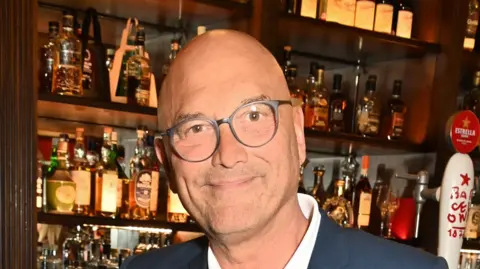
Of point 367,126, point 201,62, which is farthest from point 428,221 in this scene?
point 201,62

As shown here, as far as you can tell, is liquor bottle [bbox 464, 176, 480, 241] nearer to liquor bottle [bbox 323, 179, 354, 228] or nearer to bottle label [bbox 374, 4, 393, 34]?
liquor bottle [bbox 323, 179, 354, 228]

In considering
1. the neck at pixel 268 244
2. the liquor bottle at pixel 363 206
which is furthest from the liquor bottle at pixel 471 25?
the neck at pixel 268 244

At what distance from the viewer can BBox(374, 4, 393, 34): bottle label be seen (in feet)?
7.23

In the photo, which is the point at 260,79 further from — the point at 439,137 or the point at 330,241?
the point at 439,137

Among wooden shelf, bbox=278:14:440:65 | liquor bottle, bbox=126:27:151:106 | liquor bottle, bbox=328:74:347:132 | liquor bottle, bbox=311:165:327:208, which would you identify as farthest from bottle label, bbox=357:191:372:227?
liquor bottle, bbox=126:27:151:106

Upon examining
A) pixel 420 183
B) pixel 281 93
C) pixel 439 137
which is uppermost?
pixel 281 93

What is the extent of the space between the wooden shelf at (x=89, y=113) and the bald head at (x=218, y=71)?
2.22ft

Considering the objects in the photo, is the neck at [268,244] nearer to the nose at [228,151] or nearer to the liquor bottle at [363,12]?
the nose at [228,151]

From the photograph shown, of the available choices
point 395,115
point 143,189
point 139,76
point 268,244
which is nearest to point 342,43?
point 395,115

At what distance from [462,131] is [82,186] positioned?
1077mm

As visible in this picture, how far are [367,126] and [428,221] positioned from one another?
1.32ft

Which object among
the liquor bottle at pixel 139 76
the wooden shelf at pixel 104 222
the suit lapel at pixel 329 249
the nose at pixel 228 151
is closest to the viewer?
the nose at pixel 228 151

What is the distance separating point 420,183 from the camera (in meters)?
2.03

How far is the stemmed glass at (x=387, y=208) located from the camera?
2.28 meters
